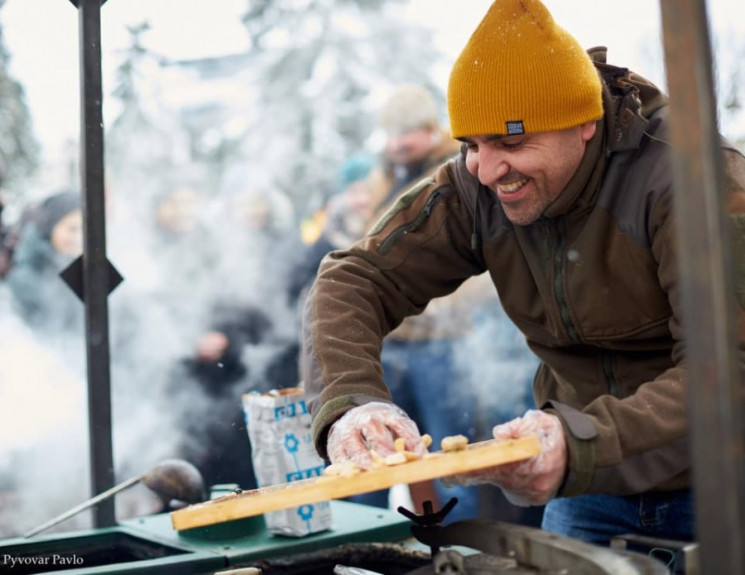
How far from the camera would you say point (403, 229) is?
2.29m

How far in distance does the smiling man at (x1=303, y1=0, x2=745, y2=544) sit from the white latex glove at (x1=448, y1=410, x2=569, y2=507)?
0.04 metres

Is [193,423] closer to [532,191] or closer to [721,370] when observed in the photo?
[532,191]

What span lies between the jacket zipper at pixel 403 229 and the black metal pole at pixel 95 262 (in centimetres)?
97

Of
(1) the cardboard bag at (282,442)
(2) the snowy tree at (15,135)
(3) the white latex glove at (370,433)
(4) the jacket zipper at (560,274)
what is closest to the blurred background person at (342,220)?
(1) the cardboard bag at (282,442)

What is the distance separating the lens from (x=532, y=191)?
205cm

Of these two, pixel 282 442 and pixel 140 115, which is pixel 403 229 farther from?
pixel 140 115

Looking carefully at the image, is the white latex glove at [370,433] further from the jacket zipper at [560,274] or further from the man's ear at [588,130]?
the man's ear at [588,130]

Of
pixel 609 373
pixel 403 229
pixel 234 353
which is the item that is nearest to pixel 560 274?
pixel 609 373

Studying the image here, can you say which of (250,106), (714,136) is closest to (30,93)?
(250,106)

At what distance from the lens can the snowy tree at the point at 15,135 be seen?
7.80m

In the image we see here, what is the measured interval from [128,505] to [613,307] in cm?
376

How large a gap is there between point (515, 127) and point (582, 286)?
377mm

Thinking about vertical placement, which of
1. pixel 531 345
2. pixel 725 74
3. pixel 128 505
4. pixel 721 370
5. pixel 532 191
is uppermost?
pixel 725 74

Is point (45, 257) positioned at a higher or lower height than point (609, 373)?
higher
